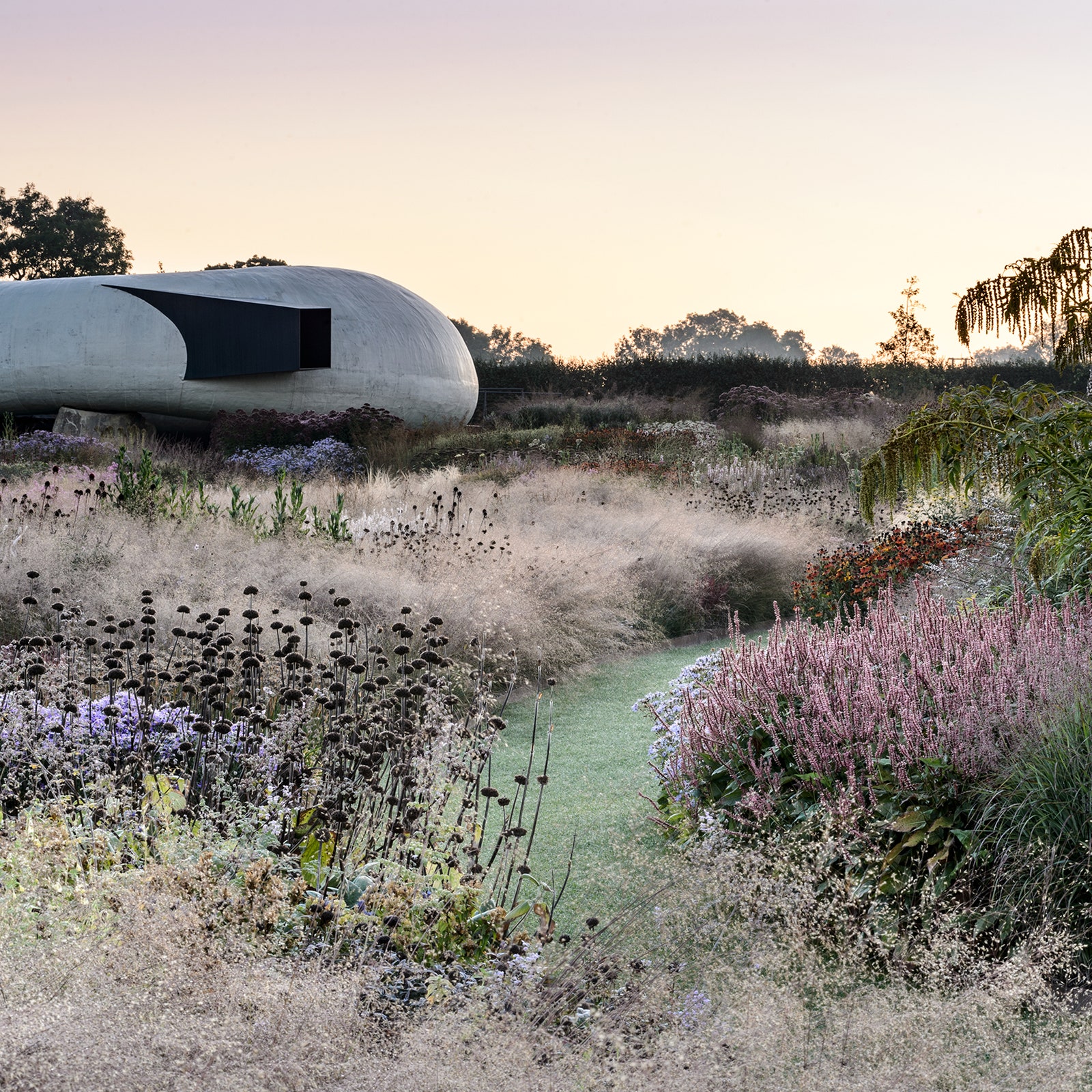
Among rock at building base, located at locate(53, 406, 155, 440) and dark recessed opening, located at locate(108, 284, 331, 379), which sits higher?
dark recessed opening, located at locate(108, 284, 331, 379)

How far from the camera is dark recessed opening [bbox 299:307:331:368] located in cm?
2412

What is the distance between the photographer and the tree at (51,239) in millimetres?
41625

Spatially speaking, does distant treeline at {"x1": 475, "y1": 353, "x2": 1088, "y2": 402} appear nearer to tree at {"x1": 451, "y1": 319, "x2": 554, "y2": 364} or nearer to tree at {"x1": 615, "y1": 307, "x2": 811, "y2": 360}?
tree at {"x1": 451, "y1": 319, "x2": 554, "y2": 364}

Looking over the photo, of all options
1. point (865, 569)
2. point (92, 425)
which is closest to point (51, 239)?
point (92, 425)

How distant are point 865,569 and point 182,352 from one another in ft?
62.6

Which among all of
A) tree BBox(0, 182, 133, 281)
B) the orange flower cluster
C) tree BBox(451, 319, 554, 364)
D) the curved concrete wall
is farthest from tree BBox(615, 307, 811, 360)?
the orange flower cluster

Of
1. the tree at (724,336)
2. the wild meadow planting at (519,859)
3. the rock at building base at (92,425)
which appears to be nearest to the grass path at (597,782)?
the wild meadow planting at (519,859)

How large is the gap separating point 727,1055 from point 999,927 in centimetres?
135

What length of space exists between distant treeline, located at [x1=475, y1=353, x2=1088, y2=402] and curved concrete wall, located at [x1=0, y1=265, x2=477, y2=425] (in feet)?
29.0

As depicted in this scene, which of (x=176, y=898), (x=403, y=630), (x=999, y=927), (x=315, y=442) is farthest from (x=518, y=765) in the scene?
(x=315, y=442)

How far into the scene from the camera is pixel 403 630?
3602mm

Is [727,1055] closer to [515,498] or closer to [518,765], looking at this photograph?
[518,765]

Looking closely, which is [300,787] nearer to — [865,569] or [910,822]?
[910,822]

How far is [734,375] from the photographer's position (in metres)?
32.2
